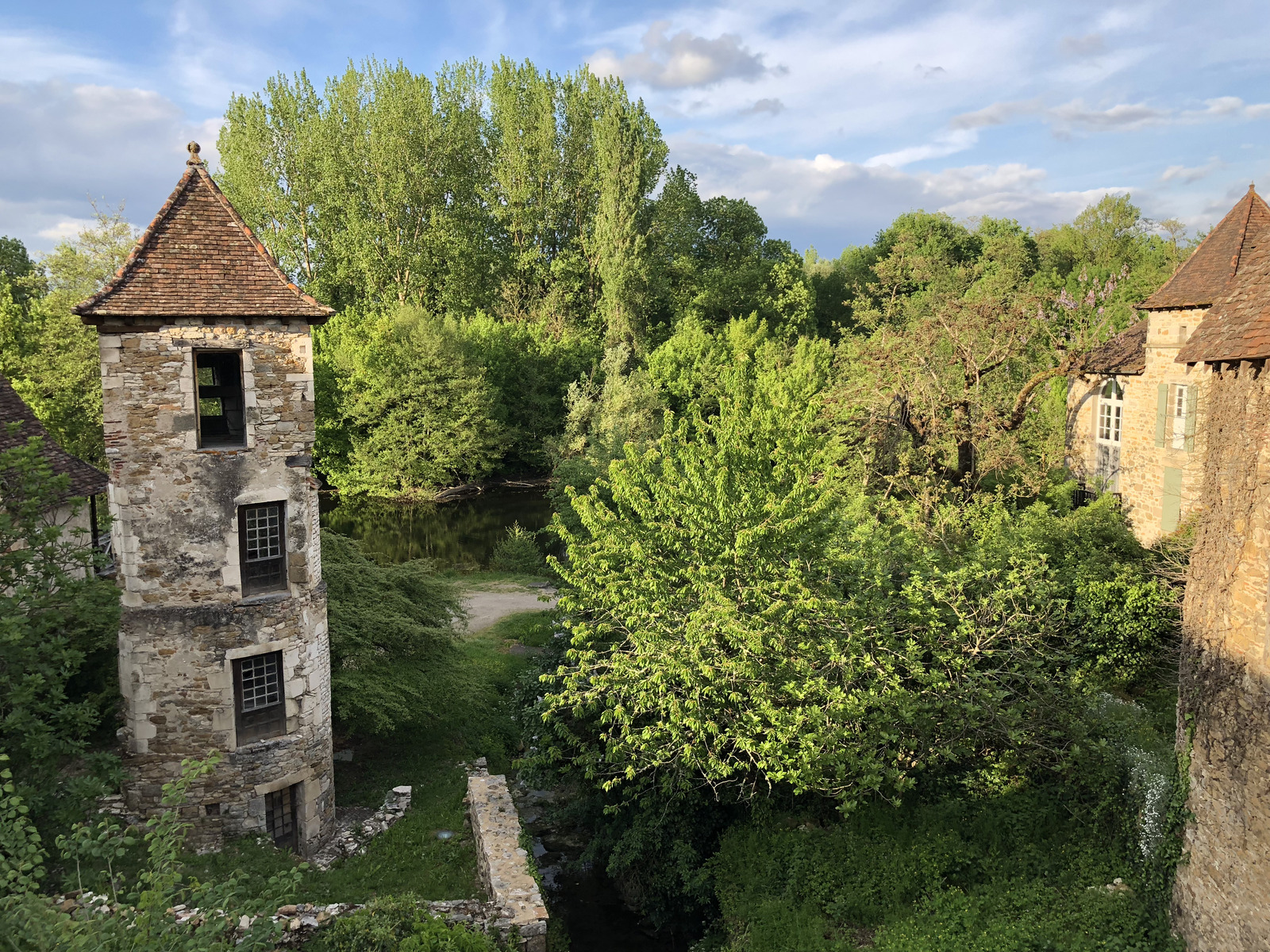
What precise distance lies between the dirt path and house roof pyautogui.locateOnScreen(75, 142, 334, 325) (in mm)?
16137

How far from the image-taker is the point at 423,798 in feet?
56.0

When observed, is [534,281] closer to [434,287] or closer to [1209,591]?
[434,287]

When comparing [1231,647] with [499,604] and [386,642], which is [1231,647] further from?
[499,604]

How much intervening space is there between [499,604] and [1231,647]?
2598 cm

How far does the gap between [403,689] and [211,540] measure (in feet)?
20.9

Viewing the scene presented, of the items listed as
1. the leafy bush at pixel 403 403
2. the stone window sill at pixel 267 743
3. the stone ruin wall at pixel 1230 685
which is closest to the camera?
the stone ruin wall at pixel 1230 685

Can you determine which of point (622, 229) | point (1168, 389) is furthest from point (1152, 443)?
point (622, 229)

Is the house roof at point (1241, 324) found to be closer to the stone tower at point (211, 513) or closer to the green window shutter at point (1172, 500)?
the green window shutter at point (1172, 500)

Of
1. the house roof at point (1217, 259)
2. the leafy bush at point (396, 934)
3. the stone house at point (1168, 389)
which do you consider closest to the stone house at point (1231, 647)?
the leafy bush at point (396, 934)

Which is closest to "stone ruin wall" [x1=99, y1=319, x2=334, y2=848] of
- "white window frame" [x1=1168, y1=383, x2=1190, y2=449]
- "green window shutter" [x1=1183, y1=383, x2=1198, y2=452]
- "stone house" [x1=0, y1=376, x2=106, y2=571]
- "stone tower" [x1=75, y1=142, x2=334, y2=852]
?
"stone tower" [x1=75, y1=142, x2=334, y2=852]

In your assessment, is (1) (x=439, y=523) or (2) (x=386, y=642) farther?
(1) (x=439, y=523)

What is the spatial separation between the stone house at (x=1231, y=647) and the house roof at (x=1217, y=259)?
12.2 metres

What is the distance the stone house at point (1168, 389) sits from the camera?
20812 mm

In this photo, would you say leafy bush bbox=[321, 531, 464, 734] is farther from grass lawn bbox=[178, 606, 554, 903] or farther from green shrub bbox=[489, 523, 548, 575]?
green shrub bbox=[489, 523, 548, 575]
